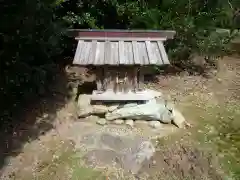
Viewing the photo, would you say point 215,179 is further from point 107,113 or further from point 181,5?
point 181,5

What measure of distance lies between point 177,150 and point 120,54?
6.75 feet

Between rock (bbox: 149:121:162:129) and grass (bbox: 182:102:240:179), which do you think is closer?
grass (bbox: 182:102:240:179)

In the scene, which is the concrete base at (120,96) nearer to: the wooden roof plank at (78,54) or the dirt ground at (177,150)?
the dirt ground at (177,150)

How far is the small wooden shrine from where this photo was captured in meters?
5.30

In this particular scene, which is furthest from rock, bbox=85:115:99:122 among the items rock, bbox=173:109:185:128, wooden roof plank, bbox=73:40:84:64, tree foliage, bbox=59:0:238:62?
tree foliage, bbox=59:0:238:62

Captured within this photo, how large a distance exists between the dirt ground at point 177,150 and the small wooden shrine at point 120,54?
0.99m

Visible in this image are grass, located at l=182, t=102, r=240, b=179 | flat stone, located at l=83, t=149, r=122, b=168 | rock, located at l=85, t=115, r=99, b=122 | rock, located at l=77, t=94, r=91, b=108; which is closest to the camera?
flat stone, located at l=83, t=149, r=122, b=168

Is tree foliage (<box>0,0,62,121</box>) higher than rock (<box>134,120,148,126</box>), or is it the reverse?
tree foliage (<box>0,0,62,121</box>)

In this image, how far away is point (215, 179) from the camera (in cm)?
419

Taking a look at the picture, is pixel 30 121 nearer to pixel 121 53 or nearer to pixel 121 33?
pixel 121 53

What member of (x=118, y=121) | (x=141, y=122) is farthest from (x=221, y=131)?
(x=118, y=121)

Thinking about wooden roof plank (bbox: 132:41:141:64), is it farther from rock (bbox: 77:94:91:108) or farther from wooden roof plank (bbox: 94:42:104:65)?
rock (bbox: 77:94:91:108)

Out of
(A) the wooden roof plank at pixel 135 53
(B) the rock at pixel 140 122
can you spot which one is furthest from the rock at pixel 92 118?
(A) the wooden roof plank at pixel 135 53

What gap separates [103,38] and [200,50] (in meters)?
2.94
